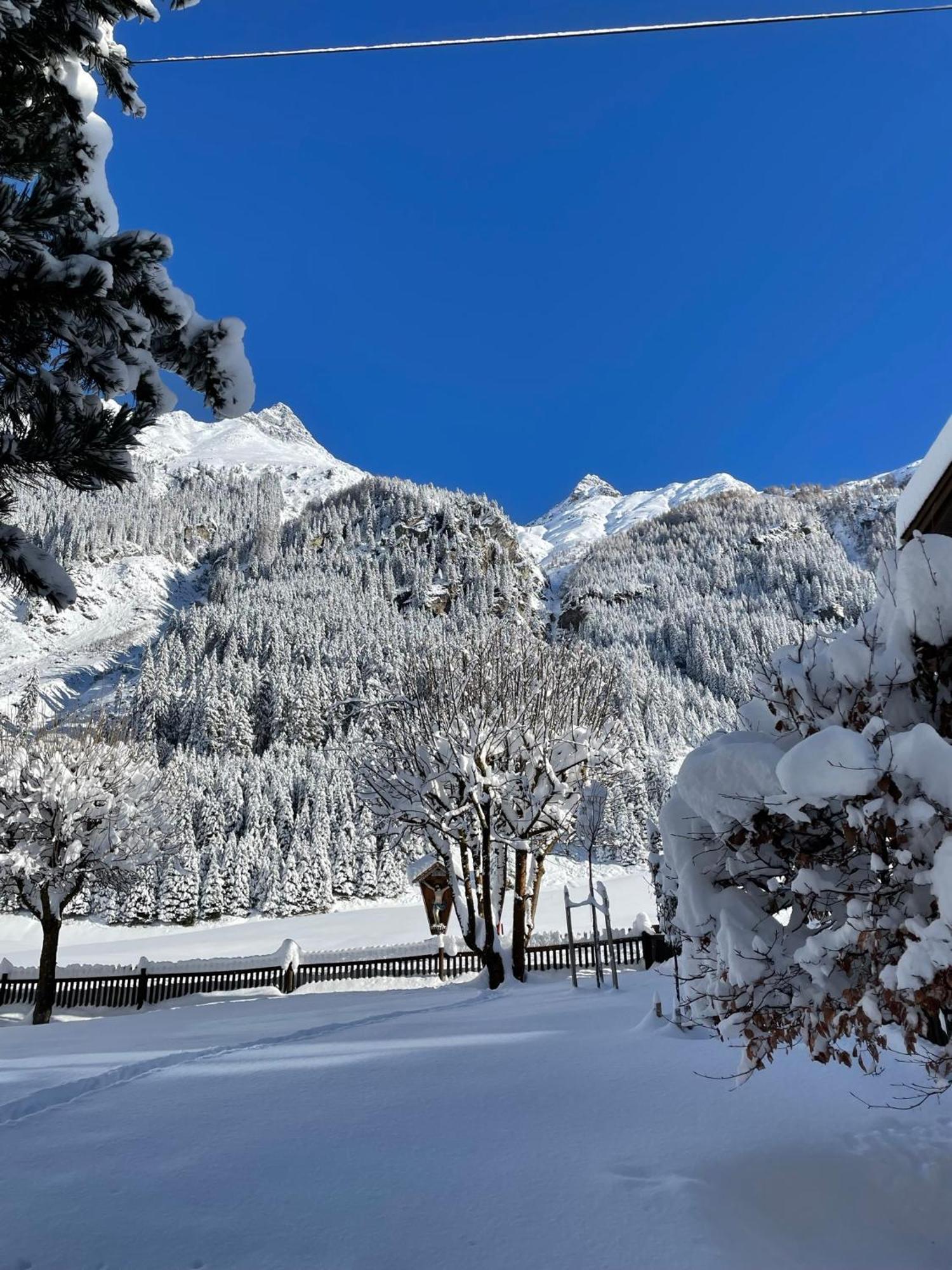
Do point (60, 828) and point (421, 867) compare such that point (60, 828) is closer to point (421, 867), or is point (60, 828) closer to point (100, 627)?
point (421, 867)

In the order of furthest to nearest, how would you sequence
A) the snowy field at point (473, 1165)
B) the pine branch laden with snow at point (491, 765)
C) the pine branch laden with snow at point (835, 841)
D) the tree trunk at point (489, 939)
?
the pine branch laden with snow at point (491, 765), the tree trunk at point (489, 939), the snowy field at point (473, 1165), the pine branch laden with snow at point (835, 841)

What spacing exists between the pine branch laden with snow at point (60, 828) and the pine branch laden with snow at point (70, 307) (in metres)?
16.9

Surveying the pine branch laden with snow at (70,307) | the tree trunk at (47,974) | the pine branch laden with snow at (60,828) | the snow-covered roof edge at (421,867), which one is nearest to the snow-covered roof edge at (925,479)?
the pine branch laden with snow at (70,307)

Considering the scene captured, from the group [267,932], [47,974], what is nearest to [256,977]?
[47,974]

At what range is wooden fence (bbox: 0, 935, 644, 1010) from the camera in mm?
19094

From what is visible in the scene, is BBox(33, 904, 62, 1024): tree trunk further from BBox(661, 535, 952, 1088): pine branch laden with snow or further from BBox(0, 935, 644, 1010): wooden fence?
BBox(661, 535, 952, 1088): pine branch laden with snow

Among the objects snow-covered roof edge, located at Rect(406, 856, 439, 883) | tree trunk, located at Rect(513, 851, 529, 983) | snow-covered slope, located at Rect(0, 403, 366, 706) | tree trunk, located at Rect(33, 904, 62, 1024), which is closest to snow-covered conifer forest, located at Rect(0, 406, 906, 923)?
snow-covered slope, located at Rect(0, 403, 366, 706)

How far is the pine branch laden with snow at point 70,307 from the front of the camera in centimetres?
321

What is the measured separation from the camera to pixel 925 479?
255 inches

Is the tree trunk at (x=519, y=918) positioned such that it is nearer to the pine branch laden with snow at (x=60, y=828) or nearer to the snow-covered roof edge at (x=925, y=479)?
the pine branch laden with snow at (x=60, y=828)

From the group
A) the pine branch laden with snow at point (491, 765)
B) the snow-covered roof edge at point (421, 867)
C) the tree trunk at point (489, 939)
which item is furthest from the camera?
the snow-covered roof edge at point (421, 867)

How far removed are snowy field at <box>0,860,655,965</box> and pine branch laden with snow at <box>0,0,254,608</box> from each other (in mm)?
26244

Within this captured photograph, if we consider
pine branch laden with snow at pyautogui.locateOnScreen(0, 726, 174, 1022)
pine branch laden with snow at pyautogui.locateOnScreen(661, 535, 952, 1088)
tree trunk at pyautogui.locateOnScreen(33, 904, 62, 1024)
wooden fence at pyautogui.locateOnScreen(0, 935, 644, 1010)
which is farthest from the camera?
wooden fence at pyautogui.locateOnScreen(0, 935, 644, 1010)

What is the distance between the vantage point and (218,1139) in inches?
176
